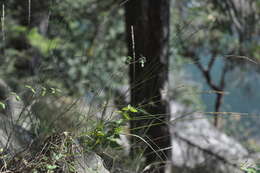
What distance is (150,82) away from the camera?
9.30 feet

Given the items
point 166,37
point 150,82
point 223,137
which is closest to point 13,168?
point 150,82

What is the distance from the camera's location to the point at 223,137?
6.93 meters

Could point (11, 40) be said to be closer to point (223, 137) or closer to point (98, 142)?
point (223, 137)

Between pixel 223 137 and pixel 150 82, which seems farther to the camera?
pixel 223 137

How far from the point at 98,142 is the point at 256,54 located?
7286mm

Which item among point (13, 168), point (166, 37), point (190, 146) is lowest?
point (190, 146)

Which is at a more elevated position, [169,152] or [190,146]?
[169,152]

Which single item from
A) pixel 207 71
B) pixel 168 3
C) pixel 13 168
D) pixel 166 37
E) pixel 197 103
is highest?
pixel 168 3

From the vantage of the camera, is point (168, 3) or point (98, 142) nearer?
point (98, 142)

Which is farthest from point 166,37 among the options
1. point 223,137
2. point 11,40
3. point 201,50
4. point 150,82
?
point 201,50

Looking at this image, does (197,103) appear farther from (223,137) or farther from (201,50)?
(223,137)

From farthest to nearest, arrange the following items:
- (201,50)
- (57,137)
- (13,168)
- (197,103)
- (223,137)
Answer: (197,103)
(201,50)
(223,137)
(57,137)
(13,168)

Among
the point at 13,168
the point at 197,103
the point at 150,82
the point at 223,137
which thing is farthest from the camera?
the point at 197,103

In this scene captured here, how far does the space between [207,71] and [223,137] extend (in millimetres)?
2397
